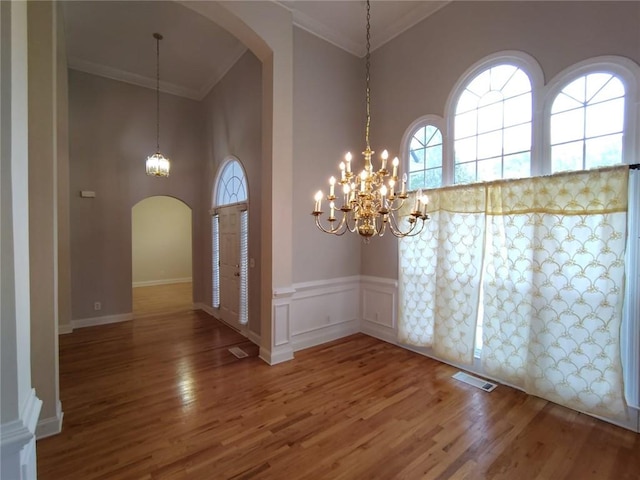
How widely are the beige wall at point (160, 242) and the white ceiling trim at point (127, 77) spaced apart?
3712 millimetres

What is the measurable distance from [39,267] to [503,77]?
4.66 meters

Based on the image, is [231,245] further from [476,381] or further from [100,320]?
[476,381]

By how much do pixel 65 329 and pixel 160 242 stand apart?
4.73m

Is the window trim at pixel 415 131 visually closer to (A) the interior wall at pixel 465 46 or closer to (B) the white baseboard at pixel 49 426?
(A) the interior wall at pixel 465 46

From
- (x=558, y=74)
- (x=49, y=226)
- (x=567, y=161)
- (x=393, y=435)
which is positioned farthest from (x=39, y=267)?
(x=558, y=74)

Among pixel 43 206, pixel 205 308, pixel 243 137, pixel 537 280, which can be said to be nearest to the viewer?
pixel 43 206

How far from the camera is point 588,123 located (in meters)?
2.57

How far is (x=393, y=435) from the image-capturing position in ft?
7.71

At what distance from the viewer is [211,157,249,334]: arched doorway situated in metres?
4.69

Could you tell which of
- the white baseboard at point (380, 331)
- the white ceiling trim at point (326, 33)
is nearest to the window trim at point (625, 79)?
the white ceiling trim at point (326, 33)

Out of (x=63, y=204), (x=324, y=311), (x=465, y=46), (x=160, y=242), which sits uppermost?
(x=465, y=46)

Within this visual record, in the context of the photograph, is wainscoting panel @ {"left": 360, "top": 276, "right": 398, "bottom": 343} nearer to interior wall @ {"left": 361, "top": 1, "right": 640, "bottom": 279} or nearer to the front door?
interior wall @ {"left": 361, "top": 1, "right": 640, "bottom": 279}

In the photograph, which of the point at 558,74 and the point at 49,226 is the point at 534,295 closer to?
the point at 558,74

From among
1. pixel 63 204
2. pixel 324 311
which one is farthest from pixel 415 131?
pixel 63 204
